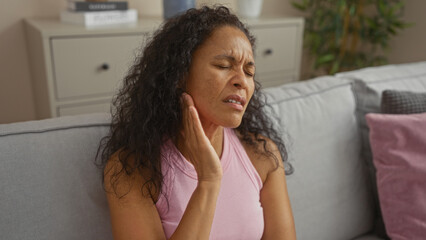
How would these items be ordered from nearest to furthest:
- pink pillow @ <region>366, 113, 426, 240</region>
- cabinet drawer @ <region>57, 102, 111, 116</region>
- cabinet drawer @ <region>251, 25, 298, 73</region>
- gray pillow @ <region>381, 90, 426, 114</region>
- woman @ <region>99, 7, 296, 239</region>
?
woman @ <region>99, 7, 296, 239</region> < pink pillow @ <region>366, 113, 426, 240</region> < gray pillow @ <region>381, 90, 426, 114</region> < cabinet drawer @ <region>57, 102, 111, 116</region> < cabinet drawer @ <region>251, 25, 298, 73</region>

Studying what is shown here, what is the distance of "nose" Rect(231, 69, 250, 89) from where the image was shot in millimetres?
899

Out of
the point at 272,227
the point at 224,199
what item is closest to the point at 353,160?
the point at 272,227

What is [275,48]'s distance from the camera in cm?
242

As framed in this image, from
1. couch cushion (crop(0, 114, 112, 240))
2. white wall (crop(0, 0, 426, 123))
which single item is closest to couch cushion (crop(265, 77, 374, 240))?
couch cushion (crop(0, 114, 112, 240))

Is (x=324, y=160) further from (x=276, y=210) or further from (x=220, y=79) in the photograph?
(x=220, y=79)

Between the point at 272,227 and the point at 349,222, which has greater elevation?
the point at 272,227

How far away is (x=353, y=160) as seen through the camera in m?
1.40

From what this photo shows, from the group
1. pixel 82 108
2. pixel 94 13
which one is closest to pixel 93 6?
pixel 94 13

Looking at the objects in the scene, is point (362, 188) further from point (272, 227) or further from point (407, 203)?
point (272, 227)

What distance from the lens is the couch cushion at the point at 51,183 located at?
911 millimetres

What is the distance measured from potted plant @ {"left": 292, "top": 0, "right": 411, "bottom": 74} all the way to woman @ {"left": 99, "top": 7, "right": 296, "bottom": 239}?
1.98m

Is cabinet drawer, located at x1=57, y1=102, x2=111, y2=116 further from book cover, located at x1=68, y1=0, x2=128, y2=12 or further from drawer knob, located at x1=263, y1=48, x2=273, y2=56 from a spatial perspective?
drawer knob, located at x1=263, y1=48, x2=273, y2=56

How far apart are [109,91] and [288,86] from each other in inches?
36.0

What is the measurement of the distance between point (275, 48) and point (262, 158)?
4.73 ft
